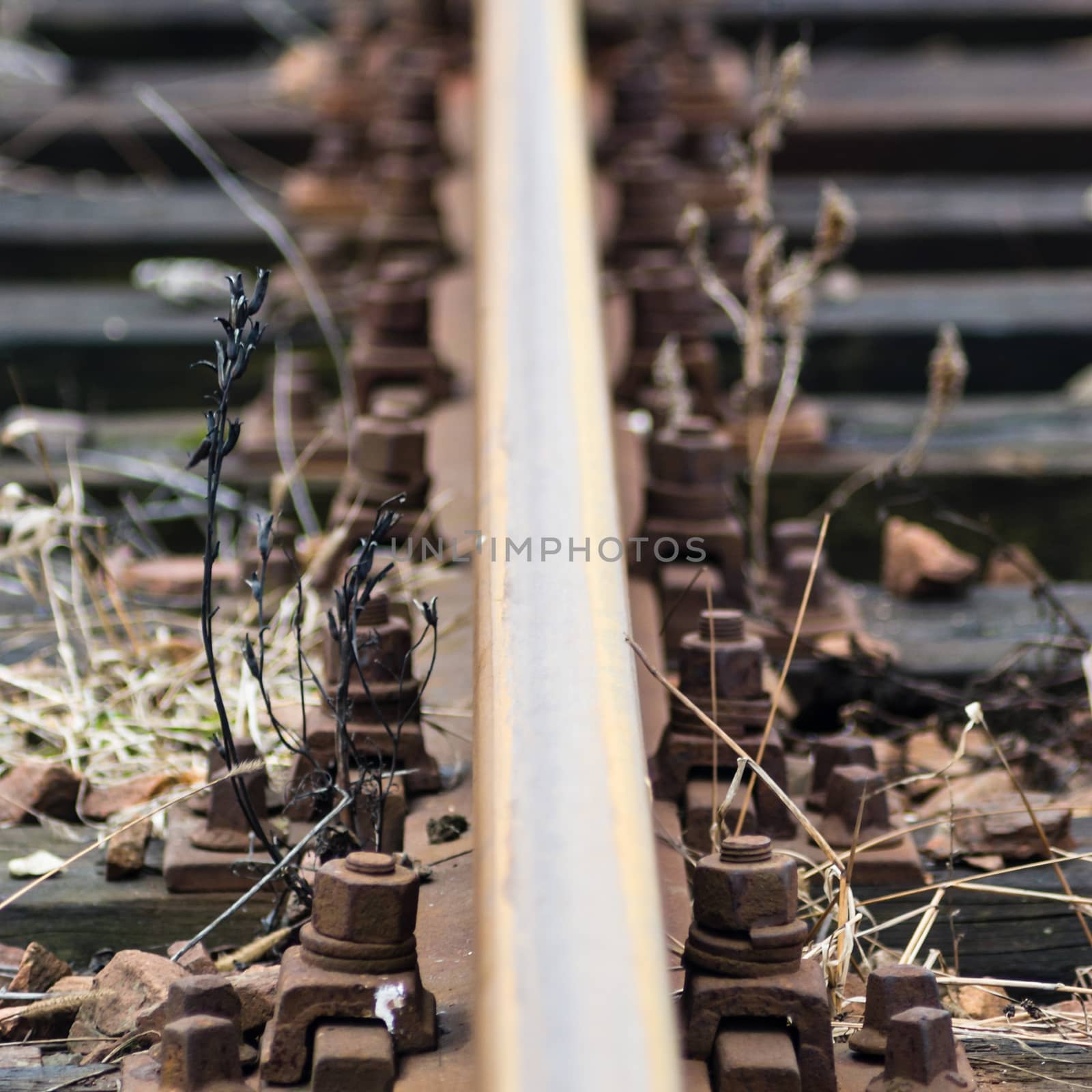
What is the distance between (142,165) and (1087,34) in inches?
105

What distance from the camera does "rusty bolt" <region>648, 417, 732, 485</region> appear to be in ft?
6.86

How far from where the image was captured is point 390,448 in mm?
2109

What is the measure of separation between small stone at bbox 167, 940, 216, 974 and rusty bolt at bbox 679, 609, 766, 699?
53 centimetres

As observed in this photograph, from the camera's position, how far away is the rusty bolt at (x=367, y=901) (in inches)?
47.4

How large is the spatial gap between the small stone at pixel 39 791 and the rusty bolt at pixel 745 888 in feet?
2.62

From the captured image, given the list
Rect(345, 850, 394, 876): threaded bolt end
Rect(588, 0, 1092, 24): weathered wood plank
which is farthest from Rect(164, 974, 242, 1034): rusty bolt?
Rect(588, 0, 1092, 24): weathered wood plank

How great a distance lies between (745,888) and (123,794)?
82cm

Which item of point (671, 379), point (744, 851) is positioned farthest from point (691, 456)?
point (744, 851)

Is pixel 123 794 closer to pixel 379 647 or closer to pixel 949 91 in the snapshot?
pixel 379 647

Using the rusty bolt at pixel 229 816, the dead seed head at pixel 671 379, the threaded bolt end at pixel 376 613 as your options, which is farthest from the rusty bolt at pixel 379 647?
the dead seed head at pixel 671 379

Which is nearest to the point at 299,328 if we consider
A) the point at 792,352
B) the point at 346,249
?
the point at 346,249

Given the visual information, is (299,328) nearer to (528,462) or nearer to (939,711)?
(939,711)

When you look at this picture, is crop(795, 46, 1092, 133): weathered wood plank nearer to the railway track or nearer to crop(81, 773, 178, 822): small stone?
the railway track

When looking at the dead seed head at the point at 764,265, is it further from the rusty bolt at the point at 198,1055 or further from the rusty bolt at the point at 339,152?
the rusty bolt at the point at 198,1055
